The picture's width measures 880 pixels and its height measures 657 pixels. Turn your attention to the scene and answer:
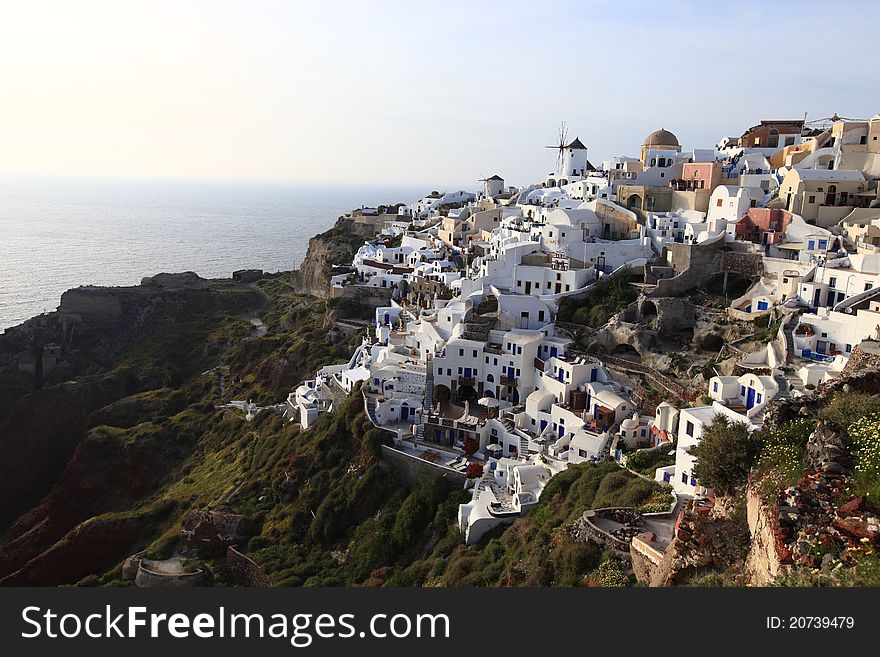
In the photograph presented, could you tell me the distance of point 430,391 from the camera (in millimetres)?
29234

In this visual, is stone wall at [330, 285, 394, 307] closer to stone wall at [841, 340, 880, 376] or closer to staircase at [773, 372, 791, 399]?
staircase at [773, 372, 791, 399]

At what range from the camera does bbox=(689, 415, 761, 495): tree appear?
11.8 m

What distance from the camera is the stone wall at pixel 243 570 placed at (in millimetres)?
24009

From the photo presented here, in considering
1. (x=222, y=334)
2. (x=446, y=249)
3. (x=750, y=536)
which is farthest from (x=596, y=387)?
(x=222, y=334)

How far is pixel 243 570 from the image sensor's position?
24875mm

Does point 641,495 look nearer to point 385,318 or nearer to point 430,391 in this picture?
point 430,391

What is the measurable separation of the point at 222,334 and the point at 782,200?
136ft

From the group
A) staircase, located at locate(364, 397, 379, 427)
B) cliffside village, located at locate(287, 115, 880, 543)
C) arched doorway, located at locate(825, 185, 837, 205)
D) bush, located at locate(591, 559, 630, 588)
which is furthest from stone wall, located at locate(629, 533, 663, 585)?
arched doorway, located at locate(825, 185, 837, 205)

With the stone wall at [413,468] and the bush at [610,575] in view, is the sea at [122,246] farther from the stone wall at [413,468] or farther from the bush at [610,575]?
the bush at [610,575]

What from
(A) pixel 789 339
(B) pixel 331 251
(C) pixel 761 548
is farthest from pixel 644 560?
(B) pixel 331 251

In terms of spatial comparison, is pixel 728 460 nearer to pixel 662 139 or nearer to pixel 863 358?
pixel 863 358

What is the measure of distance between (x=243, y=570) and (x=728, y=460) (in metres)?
19.3

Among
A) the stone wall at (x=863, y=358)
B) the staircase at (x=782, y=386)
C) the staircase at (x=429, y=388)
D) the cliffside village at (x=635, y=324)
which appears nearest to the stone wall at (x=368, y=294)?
the cliffside village at (x=635, y=324)

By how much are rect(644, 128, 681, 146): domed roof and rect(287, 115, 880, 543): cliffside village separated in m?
0.50
